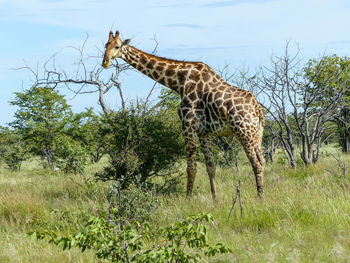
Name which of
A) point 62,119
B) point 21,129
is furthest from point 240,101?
point 21,129

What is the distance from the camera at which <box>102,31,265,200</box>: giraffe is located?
803 centimetres

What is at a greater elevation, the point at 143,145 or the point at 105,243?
the point at 143,145

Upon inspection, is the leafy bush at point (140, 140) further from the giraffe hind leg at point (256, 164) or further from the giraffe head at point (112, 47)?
the giraffe hind leg at point (256, 164)

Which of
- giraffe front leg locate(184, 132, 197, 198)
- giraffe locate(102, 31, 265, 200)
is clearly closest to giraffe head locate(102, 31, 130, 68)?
giraffe locate(102, 31, 265, 200)

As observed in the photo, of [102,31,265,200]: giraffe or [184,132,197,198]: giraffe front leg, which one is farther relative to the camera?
[184,132,197,198]: giraffe front leg

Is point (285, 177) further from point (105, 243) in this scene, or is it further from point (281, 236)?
point (105, 243)

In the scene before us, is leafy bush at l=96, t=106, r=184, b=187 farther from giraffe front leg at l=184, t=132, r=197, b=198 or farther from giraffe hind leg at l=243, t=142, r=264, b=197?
giraffe hind leg at l=243, t=142, r=264, b=197

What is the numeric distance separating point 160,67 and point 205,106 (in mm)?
1509

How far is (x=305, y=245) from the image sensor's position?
462cm

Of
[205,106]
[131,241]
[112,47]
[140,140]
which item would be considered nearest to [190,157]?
[205,106]

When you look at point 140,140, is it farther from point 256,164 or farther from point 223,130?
point 256,164

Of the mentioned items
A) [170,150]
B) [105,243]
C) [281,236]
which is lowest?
[281,236]

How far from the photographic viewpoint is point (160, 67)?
29.9 feet

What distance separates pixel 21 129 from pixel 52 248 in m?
28.9
